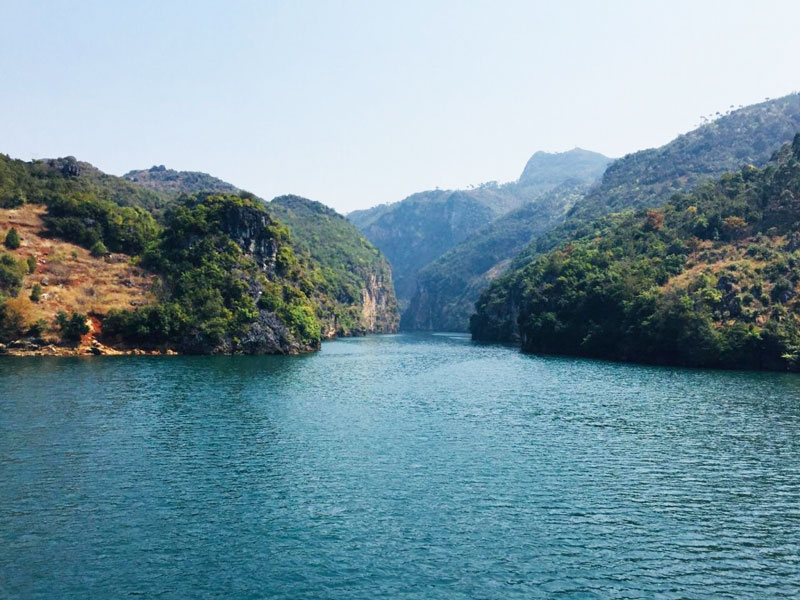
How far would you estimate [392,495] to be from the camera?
39.0 metres

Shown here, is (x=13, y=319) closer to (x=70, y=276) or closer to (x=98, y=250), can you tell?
(x=70, y=276)

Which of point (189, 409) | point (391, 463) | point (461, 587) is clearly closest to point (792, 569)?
point (461, 587)

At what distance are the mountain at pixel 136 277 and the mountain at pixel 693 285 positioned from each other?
68.8 meters

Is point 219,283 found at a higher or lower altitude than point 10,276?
higher

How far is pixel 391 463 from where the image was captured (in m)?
46.2

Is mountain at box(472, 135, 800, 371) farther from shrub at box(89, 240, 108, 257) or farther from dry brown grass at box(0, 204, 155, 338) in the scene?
shrub at box(89, 240, 108, 257)

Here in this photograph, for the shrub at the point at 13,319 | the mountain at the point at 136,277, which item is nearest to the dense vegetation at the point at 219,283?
the mountain at the point at 136,277

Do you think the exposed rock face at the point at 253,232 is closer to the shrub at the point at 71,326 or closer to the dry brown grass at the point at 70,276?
the dry brown grass at the point at 70,276

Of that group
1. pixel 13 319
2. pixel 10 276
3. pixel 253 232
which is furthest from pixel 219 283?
pixel 13 319

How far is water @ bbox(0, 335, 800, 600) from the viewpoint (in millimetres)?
27922

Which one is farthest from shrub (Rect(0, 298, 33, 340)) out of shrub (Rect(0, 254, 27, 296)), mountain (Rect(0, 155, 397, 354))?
shrub (Rect(0, 254, 27, 296))

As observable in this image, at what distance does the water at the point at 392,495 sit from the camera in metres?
27.9

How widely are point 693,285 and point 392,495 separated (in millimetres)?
104687

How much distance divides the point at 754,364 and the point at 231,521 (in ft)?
340
